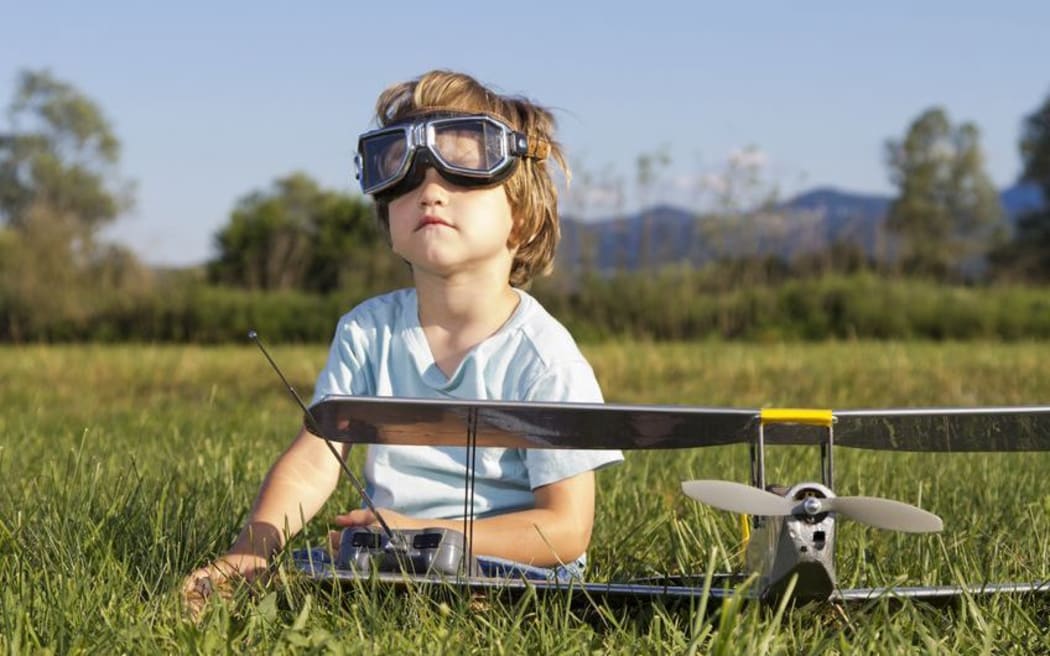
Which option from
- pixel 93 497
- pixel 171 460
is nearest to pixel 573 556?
pixel 93 497

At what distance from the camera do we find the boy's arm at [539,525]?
11.5 feet

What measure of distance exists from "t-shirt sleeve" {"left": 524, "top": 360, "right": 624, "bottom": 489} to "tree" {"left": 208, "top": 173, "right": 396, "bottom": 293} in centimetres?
1497

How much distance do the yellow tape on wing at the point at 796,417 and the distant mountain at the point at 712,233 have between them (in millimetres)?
18100

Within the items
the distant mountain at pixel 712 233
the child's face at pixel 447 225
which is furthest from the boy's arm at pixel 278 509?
the distant mountain at pixel 712 233

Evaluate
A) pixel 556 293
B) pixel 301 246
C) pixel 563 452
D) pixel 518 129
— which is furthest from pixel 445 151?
pixel 301 246

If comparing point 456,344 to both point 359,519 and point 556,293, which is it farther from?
point 556,293

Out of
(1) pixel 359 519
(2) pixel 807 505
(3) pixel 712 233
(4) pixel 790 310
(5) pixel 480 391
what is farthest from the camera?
(3) pixel 712 233

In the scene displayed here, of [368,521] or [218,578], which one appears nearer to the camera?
[218,578]

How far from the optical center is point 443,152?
12.0 ft

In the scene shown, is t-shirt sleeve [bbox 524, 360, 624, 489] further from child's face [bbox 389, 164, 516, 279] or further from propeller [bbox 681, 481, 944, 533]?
propeller [bbox 681, 481, 944, 533]

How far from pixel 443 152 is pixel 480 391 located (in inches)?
25.4

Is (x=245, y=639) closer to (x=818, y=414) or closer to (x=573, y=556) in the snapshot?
(x=573, y=556)

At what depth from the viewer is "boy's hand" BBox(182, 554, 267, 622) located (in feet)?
10.4

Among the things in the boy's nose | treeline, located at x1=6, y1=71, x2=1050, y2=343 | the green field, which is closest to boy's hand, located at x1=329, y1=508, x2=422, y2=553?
the green field
